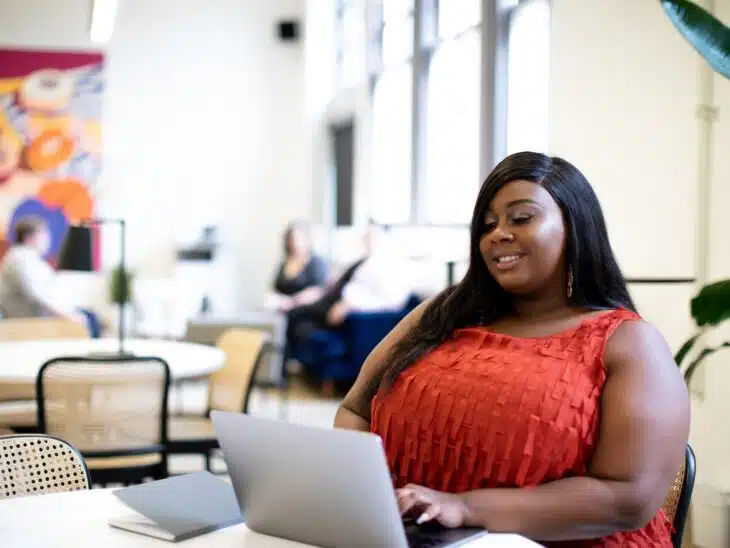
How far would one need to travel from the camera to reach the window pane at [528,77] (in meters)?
6.03

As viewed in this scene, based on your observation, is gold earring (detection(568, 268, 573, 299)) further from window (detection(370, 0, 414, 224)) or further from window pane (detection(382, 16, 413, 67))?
window pane (detection(382, 16, 413, 67))

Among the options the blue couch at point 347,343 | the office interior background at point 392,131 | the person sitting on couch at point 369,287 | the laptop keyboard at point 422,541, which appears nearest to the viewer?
the laptop keyboard at point 422,541

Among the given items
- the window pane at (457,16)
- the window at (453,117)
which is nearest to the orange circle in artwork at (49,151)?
the window at (453,117)

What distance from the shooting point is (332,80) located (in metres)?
11.3

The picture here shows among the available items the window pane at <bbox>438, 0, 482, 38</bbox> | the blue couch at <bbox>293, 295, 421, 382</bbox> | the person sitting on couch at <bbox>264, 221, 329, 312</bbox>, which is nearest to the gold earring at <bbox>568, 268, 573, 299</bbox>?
the window pane at <bbox>438, 0, 482, 38</bbox>

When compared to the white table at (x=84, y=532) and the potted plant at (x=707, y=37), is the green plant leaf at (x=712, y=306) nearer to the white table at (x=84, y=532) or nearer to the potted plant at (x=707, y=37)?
the potted plant at (x=707, y=37)

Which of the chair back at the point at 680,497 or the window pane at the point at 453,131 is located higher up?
the window pane at the point at 453,131

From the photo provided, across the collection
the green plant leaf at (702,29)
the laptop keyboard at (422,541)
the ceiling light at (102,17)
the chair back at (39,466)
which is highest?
the ceiling light at (102,17)

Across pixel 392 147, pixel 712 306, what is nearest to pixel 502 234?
pixel 712 306

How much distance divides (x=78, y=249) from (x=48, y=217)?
21.4 ft

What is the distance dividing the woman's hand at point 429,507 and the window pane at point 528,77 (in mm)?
4356

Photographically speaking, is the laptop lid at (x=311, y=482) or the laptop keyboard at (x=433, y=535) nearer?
the laptop lid at (x=311, y=482)

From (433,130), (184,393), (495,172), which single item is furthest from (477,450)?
(184,393)

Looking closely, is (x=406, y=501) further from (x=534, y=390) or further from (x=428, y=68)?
(x=428, y=68)
